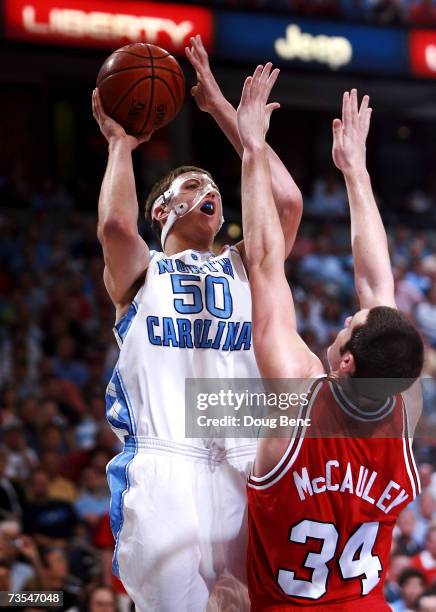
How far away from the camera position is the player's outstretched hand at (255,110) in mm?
3096

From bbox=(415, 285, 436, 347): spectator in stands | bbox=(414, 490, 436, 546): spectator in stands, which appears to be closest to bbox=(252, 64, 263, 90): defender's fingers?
bbox=(414, 490, 436, 546): spectator in stands

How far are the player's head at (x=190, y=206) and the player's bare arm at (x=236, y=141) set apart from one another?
193 mm

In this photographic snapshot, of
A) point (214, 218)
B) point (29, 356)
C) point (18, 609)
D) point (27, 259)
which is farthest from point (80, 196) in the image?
point (214, 218)

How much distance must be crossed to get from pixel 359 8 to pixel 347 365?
1070cm

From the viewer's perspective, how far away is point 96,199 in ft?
42.5

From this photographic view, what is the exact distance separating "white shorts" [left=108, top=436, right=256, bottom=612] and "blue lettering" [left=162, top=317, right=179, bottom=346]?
33 centimetres

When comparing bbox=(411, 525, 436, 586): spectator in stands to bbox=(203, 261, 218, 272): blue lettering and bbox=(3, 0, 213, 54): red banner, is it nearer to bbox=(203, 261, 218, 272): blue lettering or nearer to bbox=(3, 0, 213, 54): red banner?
bbox=(203, 261, 218, 272): blue lettering

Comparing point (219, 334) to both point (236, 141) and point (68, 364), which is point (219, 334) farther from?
point (68, 364)

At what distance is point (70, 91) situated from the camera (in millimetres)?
14844

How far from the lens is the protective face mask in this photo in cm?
354

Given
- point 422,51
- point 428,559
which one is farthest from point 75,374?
point 422,51

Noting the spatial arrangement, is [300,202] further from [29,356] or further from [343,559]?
[29,356]

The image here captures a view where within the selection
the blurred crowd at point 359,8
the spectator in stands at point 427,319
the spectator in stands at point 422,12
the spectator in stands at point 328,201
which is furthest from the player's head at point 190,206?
the spectator in stands at point 328,201

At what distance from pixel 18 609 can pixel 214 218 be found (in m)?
2.65
